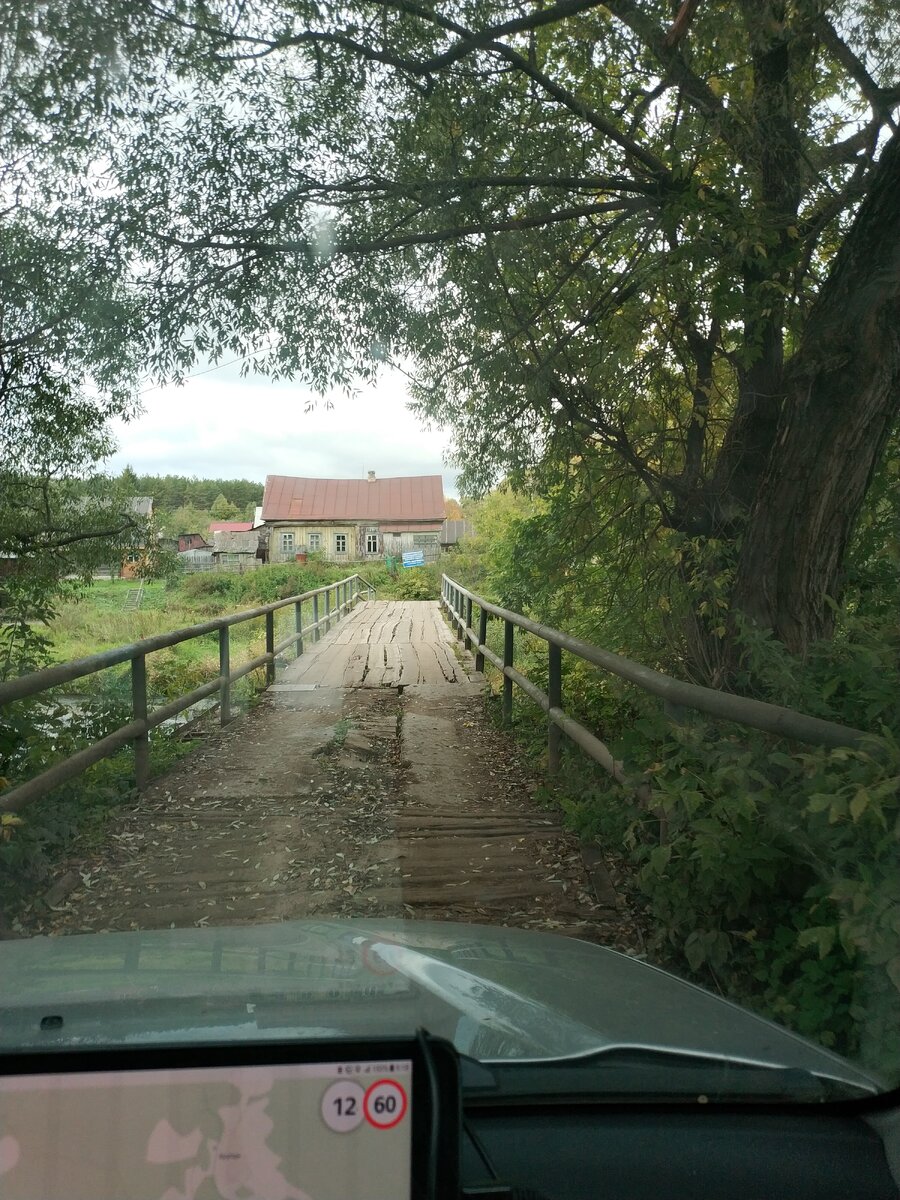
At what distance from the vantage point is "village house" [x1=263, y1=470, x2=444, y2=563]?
4.02m

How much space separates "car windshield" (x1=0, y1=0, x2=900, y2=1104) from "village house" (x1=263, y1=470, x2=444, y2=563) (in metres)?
0.04

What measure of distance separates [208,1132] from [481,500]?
547cm

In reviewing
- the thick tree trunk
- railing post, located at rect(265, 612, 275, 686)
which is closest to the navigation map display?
the thick tree trunk

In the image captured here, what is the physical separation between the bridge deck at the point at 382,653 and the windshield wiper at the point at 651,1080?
7203 mm

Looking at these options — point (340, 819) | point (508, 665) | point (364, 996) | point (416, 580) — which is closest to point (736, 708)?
point (364, 996)

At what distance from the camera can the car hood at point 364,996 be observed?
4.04ft

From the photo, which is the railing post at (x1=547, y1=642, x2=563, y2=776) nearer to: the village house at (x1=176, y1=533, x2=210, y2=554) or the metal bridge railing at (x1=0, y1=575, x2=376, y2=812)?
the metal bridge railing at (x1=0, y1=575, x2=376, y2=812)

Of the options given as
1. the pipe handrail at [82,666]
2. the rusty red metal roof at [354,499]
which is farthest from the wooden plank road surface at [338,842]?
the rusty red metal roof at [354,499]

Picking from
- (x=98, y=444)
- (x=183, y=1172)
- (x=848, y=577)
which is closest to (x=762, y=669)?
(x=848, y=577)

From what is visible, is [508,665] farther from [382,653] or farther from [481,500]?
[382,653]

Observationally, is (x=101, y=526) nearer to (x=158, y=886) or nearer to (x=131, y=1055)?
(x=158, y=886)

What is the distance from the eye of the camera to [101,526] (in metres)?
4.24

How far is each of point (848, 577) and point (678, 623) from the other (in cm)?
109

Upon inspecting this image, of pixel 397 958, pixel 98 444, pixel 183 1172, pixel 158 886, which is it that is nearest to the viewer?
→ pixel 183 1172
